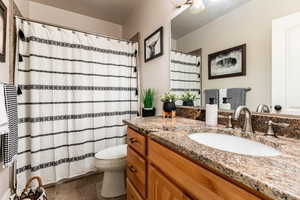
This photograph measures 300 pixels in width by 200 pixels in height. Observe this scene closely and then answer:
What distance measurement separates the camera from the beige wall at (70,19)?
2.25 metres

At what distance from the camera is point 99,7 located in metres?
2.37

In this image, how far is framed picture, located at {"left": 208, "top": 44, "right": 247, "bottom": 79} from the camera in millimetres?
998

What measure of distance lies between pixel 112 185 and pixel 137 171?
27.5 inches

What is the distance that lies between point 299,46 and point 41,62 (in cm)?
216

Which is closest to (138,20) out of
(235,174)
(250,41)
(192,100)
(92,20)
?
(92,20)

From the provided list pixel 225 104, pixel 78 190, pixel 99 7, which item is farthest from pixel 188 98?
pixel 99 7

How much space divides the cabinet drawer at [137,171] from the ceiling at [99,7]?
2.15 metres

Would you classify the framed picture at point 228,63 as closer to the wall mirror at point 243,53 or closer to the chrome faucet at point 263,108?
the wall mirror at point 243,53

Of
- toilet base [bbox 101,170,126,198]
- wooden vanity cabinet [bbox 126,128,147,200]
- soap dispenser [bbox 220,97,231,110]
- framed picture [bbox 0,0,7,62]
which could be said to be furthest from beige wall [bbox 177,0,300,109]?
framed picture [bbox 0,0,7,62]

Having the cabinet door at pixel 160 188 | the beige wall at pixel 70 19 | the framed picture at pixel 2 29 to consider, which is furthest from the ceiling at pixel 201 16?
the beige wall at pixel 70 19

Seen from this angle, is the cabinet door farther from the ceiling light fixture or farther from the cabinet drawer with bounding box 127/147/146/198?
the ceiling light fixture

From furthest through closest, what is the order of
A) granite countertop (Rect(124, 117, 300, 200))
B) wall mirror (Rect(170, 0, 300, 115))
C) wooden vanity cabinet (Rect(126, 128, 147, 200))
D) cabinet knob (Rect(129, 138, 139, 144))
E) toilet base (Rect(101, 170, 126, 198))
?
toilet base (Rect(101, 170, 126, 198)) → cabinet knob (Rect(129, 138, 139, 144)) → wooden vanity cabinet (Rect(126, 128, 147, 200)) → wall mirror (Rect(170, 0, 300, 115)) → granite countertop (Rect(124, 117, 300, 200))

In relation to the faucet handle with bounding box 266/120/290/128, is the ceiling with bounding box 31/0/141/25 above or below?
above

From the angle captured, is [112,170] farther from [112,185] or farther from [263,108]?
[263,108]
